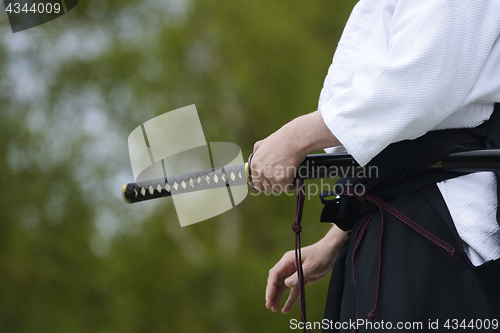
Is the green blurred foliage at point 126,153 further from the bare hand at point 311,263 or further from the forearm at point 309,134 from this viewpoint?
the forearm at point 309,134

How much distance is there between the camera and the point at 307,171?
54cm

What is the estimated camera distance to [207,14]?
8.05 feet

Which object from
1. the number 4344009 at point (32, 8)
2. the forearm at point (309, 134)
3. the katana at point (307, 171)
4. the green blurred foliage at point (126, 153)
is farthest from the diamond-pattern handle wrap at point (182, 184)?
the number 4344009 at point (32, 8)

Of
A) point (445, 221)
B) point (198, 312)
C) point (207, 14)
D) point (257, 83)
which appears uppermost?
point (207, 14)

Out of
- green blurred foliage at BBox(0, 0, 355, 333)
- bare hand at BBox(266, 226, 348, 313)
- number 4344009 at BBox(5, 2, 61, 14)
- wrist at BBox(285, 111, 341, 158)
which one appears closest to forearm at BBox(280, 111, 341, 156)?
wrist at BBox(285, 111, 341, 158)

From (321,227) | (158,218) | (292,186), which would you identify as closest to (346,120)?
(292,186)

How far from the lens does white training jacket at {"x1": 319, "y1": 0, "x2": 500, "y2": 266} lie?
1.38 feet

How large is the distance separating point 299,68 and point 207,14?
640 millimetres

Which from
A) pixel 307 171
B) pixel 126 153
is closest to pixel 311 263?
pixel 307 171

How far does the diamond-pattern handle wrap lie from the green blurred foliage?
1.50 metres

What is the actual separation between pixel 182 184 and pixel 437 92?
36 cm

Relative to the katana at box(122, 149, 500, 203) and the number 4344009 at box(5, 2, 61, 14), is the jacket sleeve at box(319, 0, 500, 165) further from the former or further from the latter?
the number 4344009 at box(5, 2, 61, 14)

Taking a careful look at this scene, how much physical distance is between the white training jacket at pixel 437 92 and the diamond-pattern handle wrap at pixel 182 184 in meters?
0.20

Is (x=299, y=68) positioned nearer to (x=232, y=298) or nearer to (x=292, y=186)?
(x=232, y=298)
